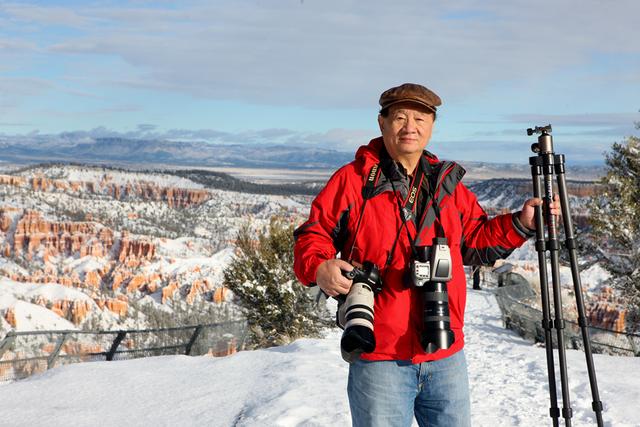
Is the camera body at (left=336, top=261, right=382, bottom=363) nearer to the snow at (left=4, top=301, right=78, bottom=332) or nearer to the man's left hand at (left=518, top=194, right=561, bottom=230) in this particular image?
the man's left hand at (left=518, top=194, right=561, bottom=230)

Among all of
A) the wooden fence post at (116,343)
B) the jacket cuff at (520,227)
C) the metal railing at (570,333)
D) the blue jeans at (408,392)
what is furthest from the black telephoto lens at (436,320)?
the wooden fence post at (116,343)

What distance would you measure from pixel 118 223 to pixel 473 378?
658ft

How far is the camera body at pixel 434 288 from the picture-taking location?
2912mm

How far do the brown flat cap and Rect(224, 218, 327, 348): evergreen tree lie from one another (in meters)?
11.7

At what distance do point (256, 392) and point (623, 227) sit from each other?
1304 cm

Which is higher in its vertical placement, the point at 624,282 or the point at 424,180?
the point at 424,180

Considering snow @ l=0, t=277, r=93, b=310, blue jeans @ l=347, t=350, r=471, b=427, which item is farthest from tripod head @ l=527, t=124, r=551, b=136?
snow @ l=0, t=277, r=93, b=310

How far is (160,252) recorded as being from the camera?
159375 millimetres

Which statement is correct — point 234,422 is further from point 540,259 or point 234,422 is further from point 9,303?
point 9,303

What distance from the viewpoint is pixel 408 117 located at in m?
3.07

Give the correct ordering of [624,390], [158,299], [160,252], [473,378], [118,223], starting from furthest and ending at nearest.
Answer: [118,223] < [160,252] < [158,299] < [473,378] < [624,390]

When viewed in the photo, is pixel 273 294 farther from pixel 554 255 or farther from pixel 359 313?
pixel 359 313

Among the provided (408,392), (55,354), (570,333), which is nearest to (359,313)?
(408,392)

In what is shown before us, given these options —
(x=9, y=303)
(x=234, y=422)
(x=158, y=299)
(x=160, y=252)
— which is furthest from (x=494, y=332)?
(x=160, y=252)
